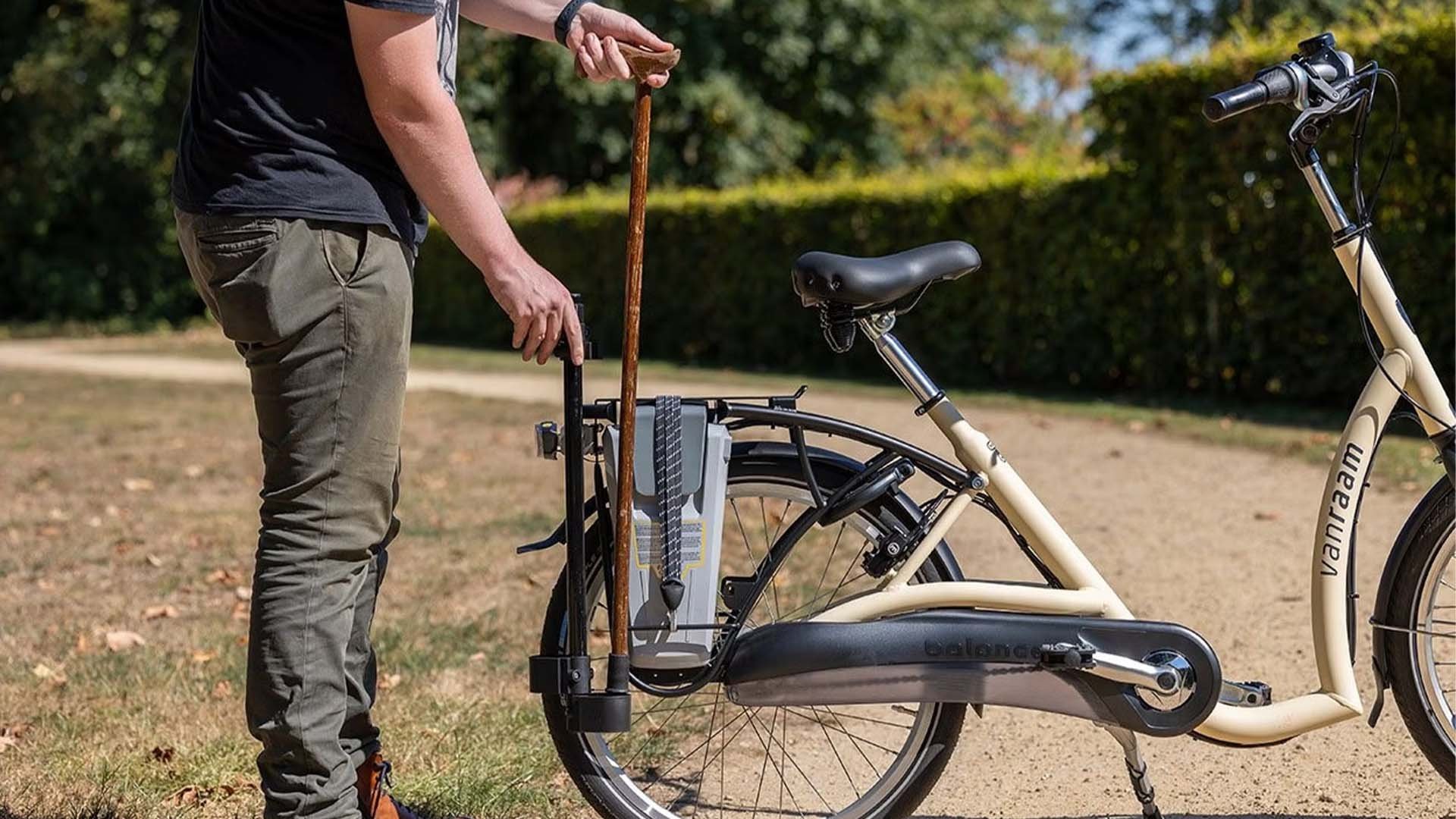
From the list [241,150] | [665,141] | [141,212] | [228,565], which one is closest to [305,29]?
[241,150]

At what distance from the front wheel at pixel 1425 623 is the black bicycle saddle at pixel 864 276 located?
3.46ft

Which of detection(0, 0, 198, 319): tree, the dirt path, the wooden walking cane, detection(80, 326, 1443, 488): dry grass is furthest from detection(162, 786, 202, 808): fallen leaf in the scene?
detection(0, 0, 198, 319): tree

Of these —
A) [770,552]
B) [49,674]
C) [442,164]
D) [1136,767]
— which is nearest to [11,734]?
[49,674]

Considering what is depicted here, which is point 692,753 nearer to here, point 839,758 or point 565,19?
point 839,758

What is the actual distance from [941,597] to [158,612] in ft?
10.5

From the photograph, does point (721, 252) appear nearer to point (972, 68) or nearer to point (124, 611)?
point (124, 611)

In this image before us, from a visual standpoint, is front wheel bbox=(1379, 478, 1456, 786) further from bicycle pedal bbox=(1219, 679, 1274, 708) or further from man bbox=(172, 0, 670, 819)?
man bbox=(172, 0, 670, 819)

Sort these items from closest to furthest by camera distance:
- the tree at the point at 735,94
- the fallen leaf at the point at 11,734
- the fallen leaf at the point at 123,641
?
the fallen leaf at the point at 11,734 → the fallen leaf at the point at 123,641 → the tree at the point at 735,94

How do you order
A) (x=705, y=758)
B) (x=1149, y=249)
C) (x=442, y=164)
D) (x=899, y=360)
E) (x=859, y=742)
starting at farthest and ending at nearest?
(x=1149, y=249), (x=705, y=758), (x=859, y=742), (x=899, y=360), (x=442, y=164)

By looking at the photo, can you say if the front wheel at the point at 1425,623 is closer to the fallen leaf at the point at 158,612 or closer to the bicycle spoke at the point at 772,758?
the bicycle spoke at the point at 772,758

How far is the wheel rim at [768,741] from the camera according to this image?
3.01 m

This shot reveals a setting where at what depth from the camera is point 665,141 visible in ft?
79.8

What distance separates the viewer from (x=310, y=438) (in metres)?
2.55

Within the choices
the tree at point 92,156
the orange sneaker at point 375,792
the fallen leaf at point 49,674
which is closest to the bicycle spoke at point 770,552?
the orange sneaker at point 375,792
